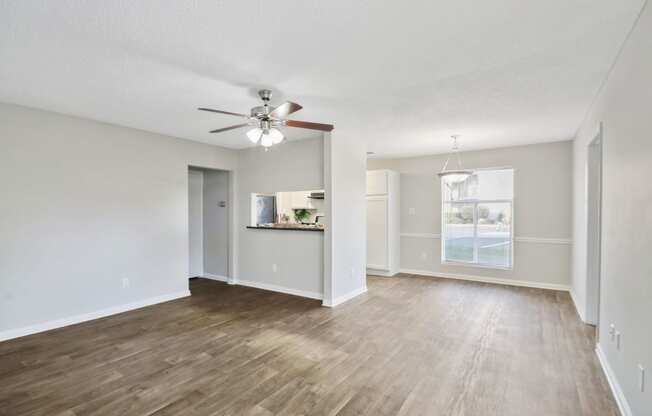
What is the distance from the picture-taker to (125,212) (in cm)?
428

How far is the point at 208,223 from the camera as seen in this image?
631 centimetres

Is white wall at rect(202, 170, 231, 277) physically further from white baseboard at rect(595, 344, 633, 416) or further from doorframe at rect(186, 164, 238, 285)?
white baseboard at rect(595, 344, 633, 416)

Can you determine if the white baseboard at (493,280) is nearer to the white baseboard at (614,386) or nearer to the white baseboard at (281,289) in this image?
the white baseboard at (281,289)

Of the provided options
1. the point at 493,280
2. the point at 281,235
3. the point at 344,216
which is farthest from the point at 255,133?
the point at 493,280

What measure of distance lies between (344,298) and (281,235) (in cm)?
142

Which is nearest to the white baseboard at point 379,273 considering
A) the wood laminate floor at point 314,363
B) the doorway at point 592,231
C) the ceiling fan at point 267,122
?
the wood laminate floor at point 314,363

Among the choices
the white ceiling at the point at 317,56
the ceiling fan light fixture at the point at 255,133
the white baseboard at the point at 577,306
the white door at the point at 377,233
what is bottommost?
the white baseboard at the point at 577,306

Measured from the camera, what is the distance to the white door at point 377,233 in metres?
6.36

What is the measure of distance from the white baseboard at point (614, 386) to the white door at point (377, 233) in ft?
12.3

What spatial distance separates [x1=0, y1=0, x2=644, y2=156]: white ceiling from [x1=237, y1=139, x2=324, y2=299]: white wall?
53.1 inches

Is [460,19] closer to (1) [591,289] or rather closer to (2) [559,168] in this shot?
(1) [591,289]

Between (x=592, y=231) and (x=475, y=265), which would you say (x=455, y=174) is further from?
(x=475, y=265)

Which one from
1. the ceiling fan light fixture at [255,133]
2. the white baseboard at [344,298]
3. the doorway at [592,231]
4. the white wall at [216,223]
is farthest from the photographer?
the white wall at [216,223]

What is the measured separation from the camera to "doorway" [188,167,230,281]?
602 centimetres
